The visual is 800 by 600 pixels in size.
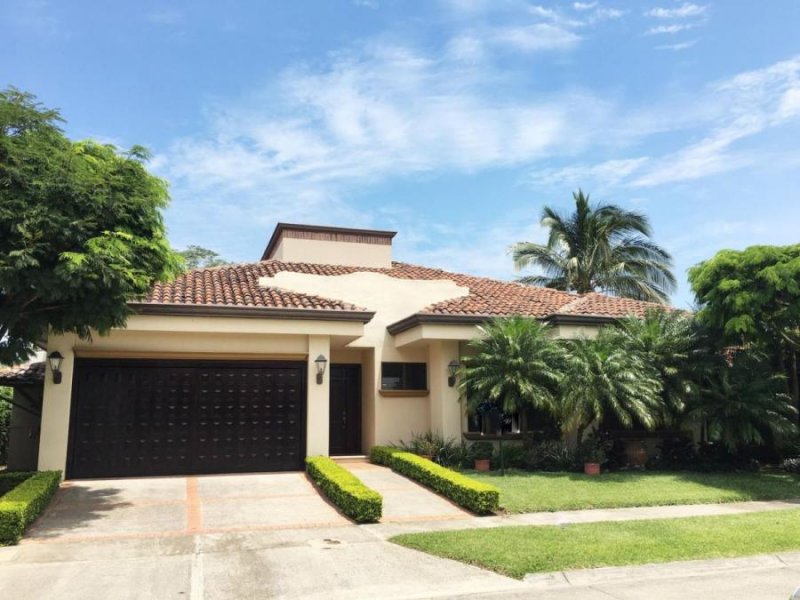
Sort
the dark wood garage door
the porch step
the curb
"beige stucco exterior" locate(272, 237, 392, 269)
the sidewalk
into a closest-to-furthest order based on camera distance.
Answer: the curb → the sidewalk → the dark wood garage door → the porch step → "beige stucco exterior" locate(272, 237, 392, 269)

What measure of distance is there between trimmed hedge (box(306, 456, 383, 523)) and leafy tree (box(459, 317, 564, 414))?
13.2 ft

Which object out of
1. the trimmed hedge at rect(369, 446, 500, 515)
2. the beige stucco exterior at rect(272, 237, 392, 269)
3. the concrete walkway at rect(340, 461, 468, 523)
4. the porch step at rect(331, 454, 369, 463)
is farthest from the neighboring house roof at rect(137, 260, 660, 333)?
the concrete walkway at rect(340, 461, 468, 523)

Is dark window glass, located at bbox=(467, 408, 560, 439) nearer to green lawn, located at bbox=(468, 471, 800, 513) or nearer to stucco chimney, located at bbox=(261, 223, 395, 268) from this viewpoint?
green lawn, located at bbox=(468, 471, 800, 513)

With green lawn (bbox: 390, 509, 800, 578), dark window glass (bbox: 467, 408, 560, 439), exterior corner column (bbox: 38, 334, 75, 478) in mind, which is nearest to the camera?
green lawn (bbox: 390, 509, 800, 578)

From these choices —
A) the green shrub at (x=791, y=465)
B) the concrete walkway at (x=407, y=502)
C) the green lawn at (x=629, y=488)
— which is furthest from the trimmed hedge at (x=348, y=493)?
the green shrub at (x=791, y=465)

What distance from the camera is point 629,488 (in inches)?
494

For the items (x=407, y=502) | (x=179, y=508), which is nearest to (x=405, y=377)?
(x=407, y=502)

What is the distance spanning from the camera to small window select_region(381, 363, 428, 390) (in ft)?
56.5

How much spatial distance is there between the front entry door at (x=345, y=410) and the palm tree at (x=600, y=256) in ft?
45.4

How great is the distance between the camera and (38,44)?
Answer: 10.4 metres

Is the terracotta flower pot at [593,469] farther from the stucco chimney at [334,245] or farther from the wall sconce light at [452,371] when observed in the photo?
the stucco chimney at [334,245]

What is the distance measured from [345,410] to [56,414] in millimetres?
7543

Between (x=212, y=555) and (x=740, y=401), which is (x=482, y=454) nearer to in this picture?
(x=740, y=401)

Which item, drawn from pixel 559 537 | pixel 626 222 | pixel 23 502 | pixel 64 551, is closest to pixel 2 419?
pixel 23 502
